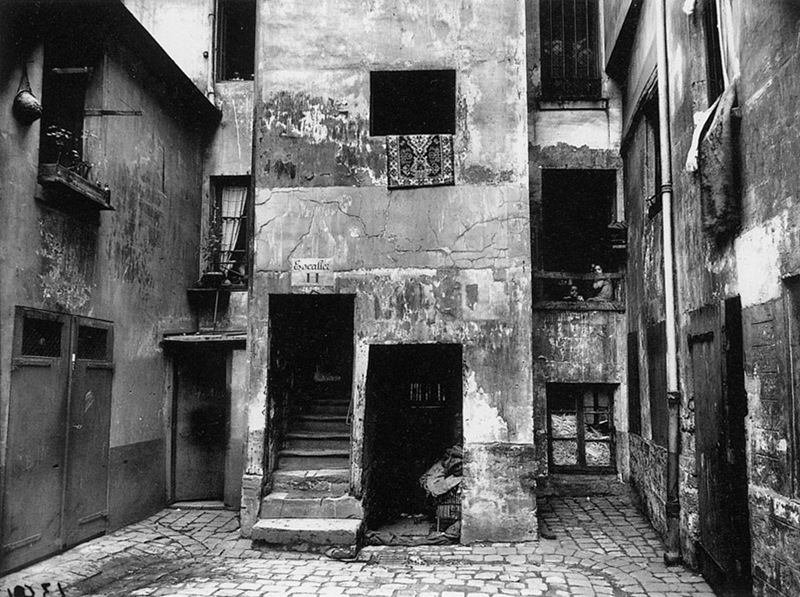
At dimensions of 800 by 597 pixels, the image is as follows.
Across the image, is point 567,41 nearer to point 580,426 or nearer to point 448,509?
point 580,426

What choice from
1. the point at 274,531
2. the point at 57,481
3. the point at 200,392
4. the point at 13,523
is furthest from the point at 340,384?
the point at 13,523

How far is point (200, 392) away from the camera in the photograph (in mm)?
10969

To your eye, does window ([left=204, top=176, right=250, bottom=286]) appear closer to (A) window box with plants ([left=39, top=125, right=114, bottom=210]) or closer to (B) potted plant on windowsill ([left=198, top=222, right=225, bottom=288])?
(B) potted plant on windowsill ([left=198, top=222, right=225, bottom=288])

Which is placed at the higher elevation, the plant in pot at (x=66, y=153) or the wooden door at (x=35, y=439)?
the plant in pot at (x=66, y=153)

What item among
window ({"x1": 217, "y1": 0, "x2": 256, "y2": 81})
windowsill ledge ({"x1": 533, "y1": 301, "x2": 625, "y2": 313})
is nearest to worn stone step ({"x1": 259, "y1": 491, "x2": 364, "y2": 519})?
windowsill ledge ({"x1": 533, "y1": 301, "x2": 625, "y2": 313})

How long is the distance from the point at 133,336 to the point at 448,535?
5.20 meters

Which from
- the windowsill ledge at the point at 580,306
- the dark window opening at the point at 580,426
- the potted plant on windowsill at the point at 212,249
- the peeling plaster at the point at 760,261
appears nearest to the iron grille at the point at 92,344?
the potted plant on windowsill at the point at 212,249

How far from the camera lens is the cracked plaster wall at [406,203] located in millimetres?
8641

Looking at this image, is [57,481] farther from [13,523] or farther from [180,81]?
[180,81]

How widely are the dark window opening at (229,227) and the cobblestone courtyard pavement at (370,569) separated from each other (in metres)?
4.77

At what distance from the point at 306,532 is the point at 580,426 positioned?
5.10m

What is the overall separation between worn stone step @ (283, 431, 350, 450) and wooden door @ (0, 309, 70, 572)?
284 centimetres

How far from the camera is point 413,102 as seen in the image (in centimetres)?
1019

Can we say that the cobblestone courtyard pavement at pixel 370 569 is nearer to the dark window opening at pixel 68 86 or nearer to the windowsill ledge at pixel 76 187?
the windowsill ledge at pixel 76 187
